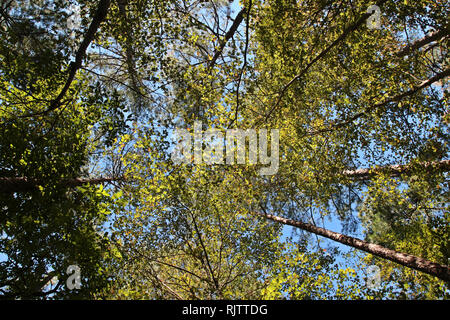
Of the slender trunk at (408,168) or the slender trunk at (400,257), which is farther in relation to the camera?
the slender trunk at (408,168)

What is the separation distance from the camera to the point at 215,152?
317 inches

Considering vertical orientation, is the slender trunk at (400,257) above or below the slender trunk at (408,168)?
below

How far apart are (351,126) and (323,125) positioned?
952mm

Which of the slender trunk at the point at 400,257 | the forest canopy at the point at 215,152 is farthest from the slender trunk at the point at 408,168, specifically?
the slender trunk at the point at 400,257

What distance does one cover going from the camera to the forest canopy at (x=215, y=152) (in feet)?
17.3

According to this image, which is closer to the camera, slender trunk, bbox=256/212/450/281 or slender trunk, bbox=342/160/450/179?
slender trunk, bbox=256/212/450/281

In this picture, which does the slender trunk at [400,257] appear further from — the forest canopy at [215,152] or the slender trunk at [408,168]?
the slender trunk at [408,168]

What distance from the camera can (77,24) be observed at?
21.6ft

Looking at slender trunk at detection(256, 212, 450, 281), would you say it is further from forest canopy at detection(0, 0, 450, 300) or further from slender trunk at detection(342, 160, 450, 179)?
slender trunk at detection(342, 160, 450, 179)

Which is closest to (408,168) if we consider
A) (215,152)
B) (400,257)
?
(400,257)

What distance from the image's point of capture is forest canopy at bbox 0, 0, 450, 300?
17.3 ft

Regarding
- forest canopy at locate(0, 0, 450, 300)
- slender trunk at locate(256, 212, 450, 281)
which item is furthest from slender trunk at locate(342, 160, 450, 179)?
slender trunk at locate(256, 212, 450, 281)
